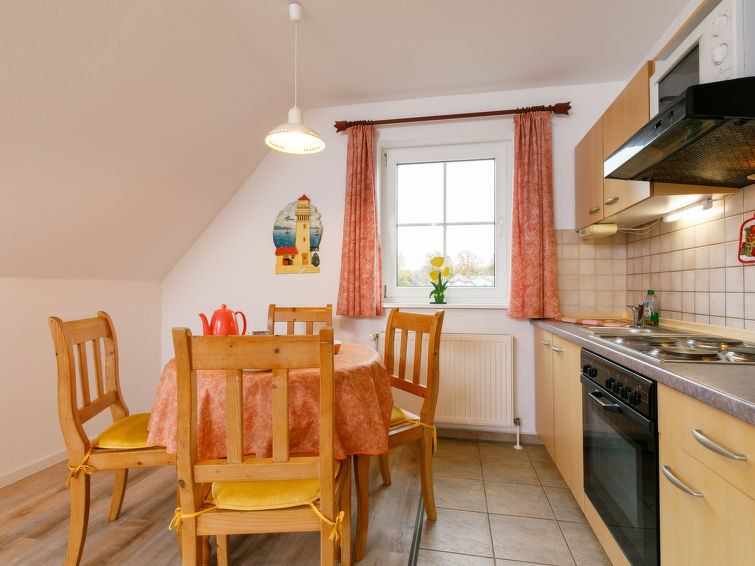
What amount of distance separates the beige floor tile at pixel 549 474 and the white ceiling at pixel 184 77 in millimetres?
2596

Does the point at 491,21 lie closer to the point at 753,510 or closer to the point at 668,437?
the point at 668,437

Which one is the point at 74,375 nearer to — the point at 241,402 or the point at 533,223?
the point at 241,402

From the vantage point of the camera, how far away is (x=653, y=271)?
7.57ft

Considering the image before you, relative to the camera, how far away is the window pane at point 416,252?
3000 mm

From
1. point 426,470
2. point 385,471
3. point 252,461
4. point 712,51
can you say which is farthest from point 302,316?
point 712,51

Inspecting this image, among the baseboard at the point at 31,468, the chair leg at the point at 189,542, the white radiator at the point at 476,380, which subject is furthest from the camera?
the white radiator at the point at 476,380

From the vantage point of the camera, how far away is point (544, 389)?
241 centimetres

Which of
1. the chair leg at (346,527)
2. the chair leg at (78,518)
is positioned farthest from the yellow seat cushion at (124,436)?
the chair leg at (346,527)

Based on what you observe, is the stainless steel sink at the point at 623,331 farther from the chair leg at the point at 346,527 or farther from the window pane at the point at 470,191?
the chair leg at the point at 346,527

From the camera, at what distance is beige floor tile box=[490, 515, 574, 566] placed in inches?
61.8

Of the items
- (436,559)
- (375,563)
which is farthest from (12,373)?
(436,559)

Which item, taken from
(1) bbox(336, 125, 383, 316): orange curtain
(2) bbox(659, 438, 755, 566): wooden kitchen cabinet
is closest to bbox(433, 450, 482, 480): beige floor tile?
(1) bbox(336, 125, 383, 316): orange curtain

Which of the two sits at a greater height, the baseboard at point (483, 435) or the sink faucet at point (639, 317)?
the sink faucet at point (639, 317)

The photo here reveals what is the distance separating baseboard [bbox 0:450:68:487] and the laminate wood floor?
0.14ft
